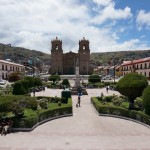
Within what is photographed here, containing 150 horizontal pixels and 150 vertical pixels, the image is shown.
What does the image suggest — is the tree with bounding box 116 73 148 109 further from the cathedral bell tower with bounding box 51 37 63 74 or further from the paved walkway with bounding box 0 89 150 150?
the cathedral bell tower with bounding box 51 37 63 74

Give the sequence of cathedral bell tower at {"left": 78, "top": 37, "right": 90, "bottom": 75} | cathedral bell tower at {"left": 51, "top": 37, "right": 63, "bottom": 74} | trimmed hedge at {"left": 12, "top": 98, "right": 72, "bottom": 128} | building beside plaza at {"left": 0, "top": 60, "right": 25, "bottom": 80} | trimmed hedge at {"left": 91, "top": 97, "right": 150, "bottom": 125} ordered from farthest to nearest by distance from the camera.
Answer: cathedral bell tower at {"left": 51, "top": 37, "right": 63, "bottom": 74}
cathedral bell tower at {"left": 78, "top": 37, "right": 90, "bottom": 75}
building beside plaza at {"left": 0, "top": 60, "right": 25, "bottom": 80}
trimmed hedge at {"left": 91, "top": 97, "right": 150, "bottom": 125}
trimmed hedge at {"left": 12, "top": 98, "right": 72, "bottom": 128}

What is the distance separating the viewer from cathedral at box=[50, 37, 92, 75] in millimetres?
91062

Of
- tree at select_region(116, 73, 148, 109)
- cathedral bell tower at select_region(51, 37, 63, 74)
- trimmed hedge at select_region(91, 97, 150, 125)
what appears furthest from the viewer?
cathedral bell tower at select_region(51, 37, 63, 74)

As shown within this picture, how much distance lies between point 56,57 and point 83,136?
77492 mm

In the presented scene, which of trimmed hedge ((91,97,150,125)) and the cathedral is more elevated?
the cathedral

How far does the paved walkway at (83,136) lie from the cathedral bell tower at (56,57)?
71785 mm

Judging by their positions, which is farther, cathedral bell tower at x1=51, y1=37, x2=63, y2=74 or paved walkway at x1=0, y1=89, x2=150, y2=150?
cathedral bell tower at x1=51, y1=37, x2=63, y2=74

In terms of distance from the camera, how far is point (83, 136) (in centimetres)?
1598

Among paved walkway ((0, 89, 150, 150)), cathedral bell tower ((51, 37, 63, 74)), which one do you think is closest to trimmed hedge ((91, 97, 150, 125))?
paved walkway ((0, 89, 150, 150))

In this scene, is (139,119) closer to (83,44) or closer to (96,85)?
(96,85)

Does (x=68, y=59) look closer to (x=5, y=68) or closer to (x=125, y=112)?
(x=5, y=68)

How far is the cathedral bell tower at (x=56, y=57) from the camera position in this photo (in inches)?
3612

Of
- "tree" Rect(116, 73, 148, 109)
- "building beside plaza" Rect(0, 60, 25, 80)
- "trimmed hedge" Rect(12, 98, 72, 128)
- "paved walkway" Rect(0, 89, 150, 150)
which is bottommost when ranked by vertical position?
"paved walkway" Rect(0, 89, 150, 150)

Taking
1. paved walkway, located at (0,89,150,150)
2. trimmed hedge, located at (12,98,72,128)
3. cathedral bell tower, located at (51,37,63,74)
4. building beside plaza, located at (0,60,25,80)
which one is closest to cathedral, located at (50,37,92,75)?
cathedral bell tower, located at (51,37,63,74)
